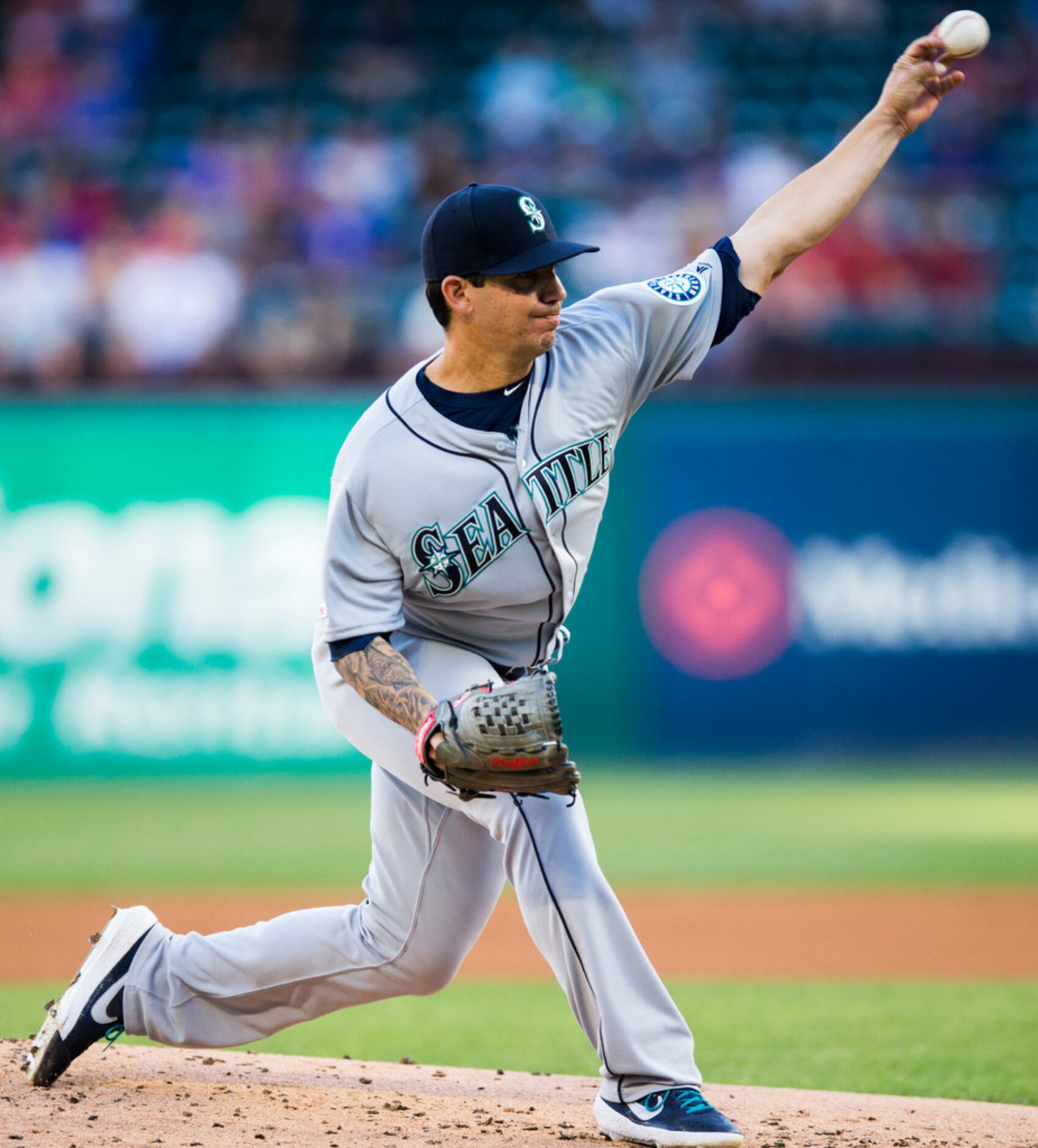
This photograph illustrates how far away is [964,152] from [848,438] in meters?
3.02

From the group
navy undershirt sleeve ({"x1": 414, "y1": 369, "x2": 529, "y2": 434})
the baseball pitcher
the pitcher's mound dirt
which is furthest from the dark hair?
the pitcher's mound dirt

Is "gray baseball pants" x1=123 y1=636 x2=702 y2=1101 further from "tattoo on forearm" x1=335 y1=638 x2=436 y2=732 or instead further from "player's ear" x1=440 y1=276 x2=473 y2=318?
"player's ear" x1=440 y1=276 x2=473 y2=318

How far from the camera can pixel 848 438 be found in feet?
36.1

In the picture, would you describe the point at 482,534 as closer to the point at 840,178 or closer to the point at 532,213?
the point at 532,213

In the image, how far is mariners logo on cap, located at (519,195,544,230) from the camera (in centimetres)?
319

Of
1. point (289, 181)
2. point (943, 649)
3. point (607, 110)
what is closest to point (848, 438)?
point (943, 649)

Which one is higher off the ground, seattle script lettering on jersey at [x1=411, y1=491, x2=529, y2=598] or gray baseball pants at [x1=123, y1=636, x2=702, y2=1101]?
seattle script lettering on jersey at [x1=411, y1=491, x2=529, y2=598]

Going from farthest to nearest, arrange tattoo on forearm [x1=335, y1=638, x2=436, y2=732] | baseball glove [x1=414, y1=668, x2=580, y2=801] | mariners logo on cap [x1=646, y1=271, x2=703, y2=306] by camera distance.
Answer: mariners logo on cap [x1=646, y1=271, x2=703, y2=306] < tattoo on forearm [x1=335, y1=638, x2=436, y2=732] < baseball glove [x1=414, y1=668, x2=580, y2=801]

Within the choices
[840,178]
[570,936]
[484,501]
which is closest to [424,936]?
[570,936]

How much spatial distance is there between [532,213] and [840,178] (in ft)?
2.44

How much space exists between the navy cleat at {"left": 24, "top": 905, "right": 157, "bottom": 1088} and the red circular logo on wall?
755 centimetres

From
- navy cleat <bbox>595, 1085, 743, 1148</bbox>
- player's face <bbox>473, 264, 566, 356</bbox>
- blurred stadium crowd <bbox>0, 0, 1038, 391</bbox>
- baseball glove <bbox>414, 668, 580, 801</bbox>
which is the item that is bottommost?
navy cleat <bbox>595, 1085, 743, 1148</bbox>

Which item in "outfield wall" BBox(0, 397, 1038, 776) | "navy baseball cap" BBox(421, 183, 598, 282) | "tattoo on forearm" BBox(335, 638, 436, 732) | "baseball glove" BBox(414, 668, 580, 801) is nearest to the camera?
"baseball glove" BBox(414, 668, 580, 801)

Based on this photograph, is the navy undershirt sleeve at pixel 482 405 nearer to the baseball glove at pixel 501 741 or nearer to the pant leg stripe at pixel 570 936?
the baseball glove at pixel 501 741
